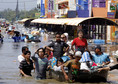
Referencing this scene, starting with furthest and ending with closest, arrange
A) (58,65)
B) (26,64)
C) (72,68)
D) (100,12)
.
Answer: (100,12) < (58,65) < (26,64) < (72,68)

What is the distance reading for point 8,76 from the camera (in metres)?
14.2

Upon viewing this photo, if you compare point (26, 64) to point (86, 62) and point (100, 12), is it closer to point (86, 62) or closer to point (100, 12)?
point (86, 62)

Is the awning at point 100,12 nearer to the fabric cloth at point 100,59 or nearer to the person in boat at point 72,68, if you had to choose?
the fabric cloth at point 100,59

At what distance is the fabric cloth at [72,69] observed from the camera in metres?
10.9

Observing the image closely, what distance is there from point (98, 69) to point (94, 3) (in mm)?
40296

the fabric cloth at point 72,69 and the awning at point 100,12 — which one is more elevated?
the fabric cloth at point 72,69

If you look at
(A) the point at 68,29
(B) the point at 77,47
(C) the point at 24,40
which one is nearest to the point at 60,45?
(B) the point at 77,47

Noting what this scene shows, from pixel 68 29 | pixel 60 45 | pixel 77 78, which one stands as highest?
pixel 60 45

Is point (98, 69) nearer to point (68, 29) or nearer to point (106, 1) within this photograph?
point (106, 1)

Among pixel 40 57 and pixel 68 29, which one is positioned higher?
pixel 40 57

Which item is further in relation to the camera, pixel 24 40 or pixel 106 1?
pixel 106 1

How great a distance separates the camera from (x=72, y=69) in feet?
36.1

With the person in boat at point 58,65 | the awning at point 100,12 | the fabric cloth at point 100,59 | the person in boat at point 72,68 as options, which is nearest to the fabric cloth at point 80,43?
the person in boat at point 58,65

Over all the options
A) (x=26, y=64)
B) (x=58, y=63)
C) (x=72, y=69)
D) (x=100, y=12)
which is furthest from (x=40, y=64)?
(x=100, y=12)
